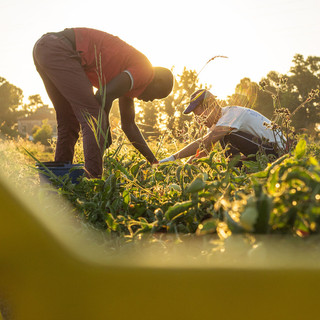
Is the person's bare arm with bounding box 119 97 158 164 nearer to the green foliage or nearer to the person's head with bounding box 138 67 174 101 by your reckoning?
the person's head with bounding box 138 67 174 101

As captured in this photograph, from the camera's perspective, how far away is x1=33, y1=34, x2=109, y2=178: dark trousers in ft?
5.25

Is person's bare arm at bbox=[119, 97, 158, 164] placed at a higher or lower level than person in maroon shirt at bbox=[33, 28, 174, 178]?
lower

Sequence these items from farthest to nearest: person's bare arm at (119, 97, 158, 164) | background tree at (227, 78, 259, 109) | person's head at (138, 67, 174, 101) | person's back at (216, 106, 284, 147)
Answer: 1. person's back at (216, 106, 284, 147)
2. person's bare arm at (119, 97, 158, 164)
3. person's head at (138, 67, 174, 101)
4. background tree at (227, 78, 259, 109)

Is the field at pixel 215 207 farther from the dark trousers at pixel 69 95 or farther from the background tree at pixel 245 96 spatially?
the background tree at pixel 245 96

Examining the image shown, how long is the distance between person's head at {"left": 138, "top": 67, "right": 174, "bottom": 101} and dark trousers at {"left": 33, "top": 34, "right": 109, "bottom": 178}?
525 millimetres

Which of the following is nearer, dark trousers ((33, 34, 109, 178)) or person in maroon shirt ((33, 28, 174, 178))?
dark trousers ((33, 34, 109, 178))

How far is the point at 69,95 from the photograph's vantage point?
6.10ft

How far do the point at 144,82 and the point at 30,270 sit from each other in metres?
1.77

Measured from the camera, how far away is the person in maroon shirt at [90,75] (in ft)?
→ 5.85

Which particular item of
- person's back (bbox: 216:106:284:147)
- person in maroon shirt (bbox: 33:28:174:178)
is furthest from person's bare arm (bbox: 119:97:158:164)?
person's back (bbox: 216:106:284:147)

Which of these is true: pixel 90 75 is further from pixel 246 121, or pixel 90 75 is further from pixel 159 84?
pixel 246 121

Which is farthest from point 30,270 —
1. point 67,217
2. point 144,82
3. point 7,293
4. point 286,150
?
point 144,82

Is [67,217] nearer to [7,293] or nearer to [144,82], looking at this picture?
[7,293]

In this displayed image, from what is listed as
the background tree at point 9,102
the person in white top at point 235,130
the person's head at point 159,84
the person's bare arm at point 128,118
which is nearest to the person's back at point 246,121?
the person in white top at point 235,130
